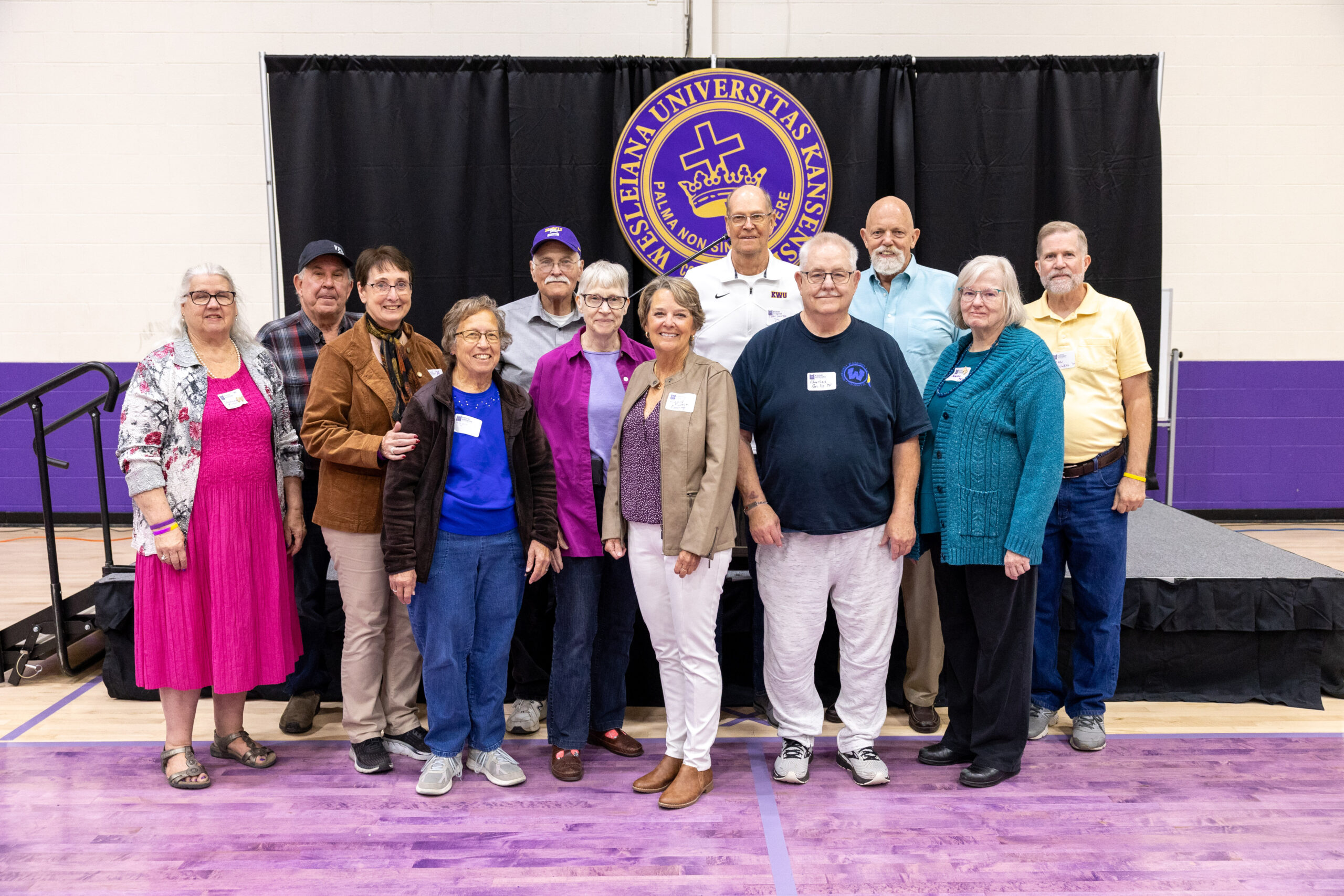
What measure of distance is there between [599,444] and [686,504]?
395 mm

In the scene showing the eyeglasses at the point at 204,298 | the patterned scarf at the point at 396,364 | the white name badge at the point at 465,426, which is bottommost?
the white name badge at the point at 465,426

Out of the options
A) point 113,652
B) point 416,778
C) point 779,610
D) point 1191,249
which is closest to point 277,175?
point 113,652

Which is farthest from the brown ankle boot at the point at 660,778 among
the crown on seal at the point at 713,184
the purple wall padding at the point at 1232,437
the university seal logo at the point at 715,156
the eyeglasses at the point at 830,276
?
the purple wall padding at the point at 1232,437

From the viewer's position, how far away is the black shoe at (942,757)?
2615 mm

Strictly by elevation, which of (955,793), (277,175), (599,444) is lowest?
(955,793)

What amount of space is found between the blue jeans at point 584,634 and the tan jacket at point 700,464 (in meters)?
0.34

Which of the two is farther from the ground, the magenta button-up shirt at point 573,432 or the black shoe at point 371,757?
the magenta button-up shirt at point 573,432

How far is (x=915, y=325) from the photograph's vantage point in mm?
2855

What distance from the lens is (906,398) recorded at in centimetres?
238

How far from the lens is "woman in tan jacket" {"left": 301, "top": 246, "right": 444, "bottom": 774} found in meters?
2.43

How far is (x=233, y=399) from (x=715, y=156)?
9.71 ft

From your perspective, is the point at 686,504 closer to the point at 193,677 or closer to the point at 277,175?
the point at 193,677

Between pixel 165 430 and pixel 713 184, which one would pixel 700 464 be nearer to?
pixel 165 430

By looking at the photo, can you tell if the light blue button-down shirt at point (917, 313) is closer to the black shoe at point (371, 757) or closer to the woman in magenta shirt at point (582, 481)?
the woman in magenta shirt at point (582, 481)
